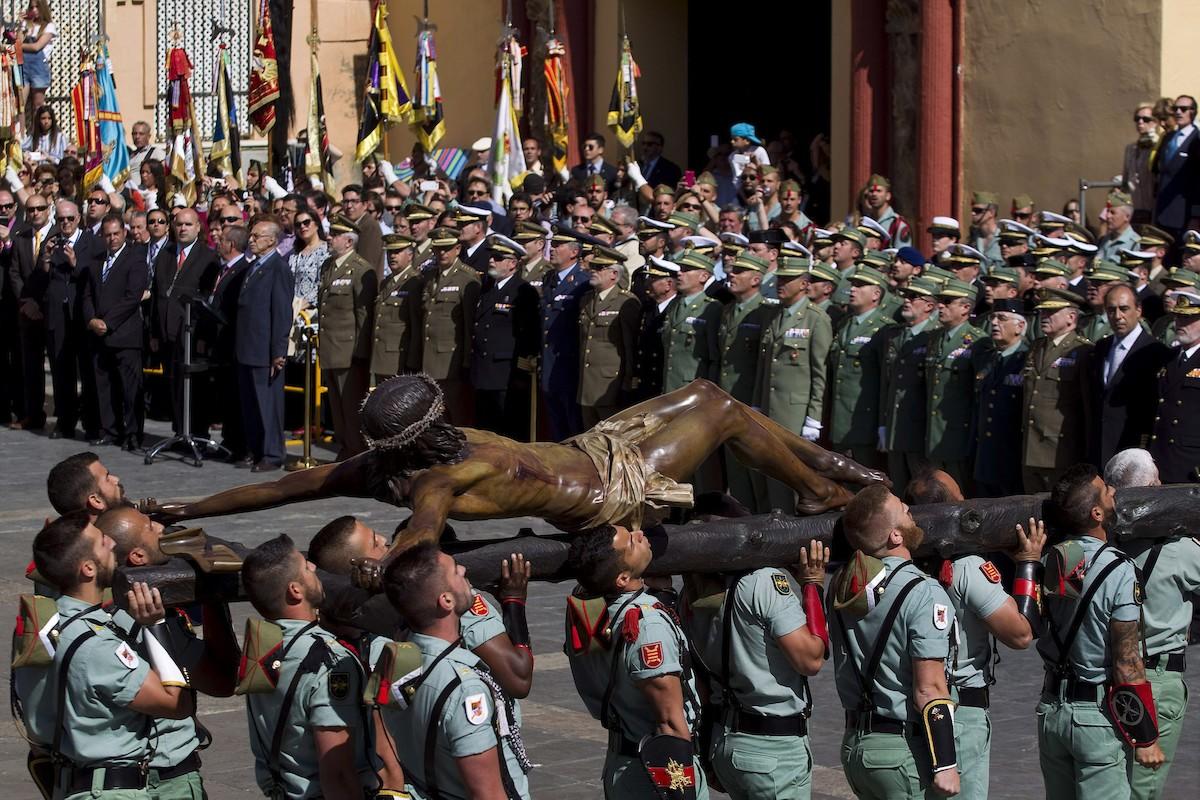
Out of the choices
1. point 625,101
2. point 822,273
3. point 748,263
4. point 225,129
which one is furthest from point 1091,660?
point 225,129

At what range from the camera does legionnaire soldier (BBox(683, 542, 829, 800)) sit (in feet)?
21.9

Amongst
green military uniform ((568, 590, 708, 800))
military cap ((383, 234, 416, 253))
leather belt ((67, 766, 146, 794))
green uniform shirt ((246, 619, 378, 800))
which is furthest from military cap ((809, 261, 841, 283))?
leather belt ((67, 766, 146, 794))

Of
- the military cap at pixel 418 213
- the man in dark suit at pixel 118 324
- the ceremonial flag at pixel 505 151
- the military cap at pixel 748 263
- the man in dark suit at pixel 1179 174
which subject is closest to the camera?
the military cap at pixel 748 263

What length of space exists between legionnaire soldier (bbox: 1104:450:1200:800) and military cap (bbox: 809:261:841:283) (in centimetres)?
593

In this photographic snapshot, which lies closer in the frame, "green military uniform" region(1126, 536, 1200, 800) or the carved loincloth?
the carved loincloth

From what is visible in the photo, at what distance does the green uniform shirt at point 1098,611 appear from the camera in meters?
7.20

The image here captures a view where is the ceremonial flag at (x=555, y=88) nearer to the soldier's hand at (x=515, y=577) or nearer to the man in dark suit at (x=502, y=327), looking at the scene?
the man in dark suit at (x=502, y=327)

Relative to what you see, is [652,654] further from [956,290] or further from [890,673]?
[956,290]

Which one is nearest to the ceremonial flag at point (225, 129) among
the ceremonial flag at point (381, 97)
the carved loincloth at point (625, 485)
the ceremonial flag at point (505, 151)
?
the ceremonial flag at point (381, 97)

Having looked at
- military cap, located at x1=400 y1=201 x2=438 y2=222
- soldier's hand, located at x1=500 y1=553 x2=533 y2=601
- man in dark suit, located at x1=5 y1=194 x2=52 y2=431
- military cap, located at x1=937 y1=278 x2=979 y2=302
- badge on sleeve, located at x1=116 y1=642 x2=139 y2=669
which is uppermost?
military cap, located at x1=400 y1=201 x2=438 y2=222

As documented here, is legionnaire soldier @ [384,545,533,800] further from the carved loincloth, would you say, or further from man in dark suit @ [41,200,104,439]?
man in dark suit @ [41,200,104,439]

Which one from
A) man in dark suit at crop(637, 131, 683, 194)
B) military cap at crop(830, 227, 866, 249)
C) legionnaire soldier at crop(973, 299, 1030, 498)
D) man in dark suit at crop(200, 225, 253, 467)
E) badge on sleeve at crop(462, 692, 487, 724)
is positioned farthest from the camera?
man in dark suit at crop(637, 131, 683, 194)

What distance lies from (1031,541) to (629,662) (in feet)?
5.58

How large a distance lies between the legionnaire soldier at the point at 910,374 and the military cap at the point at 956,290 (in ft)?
0.37
